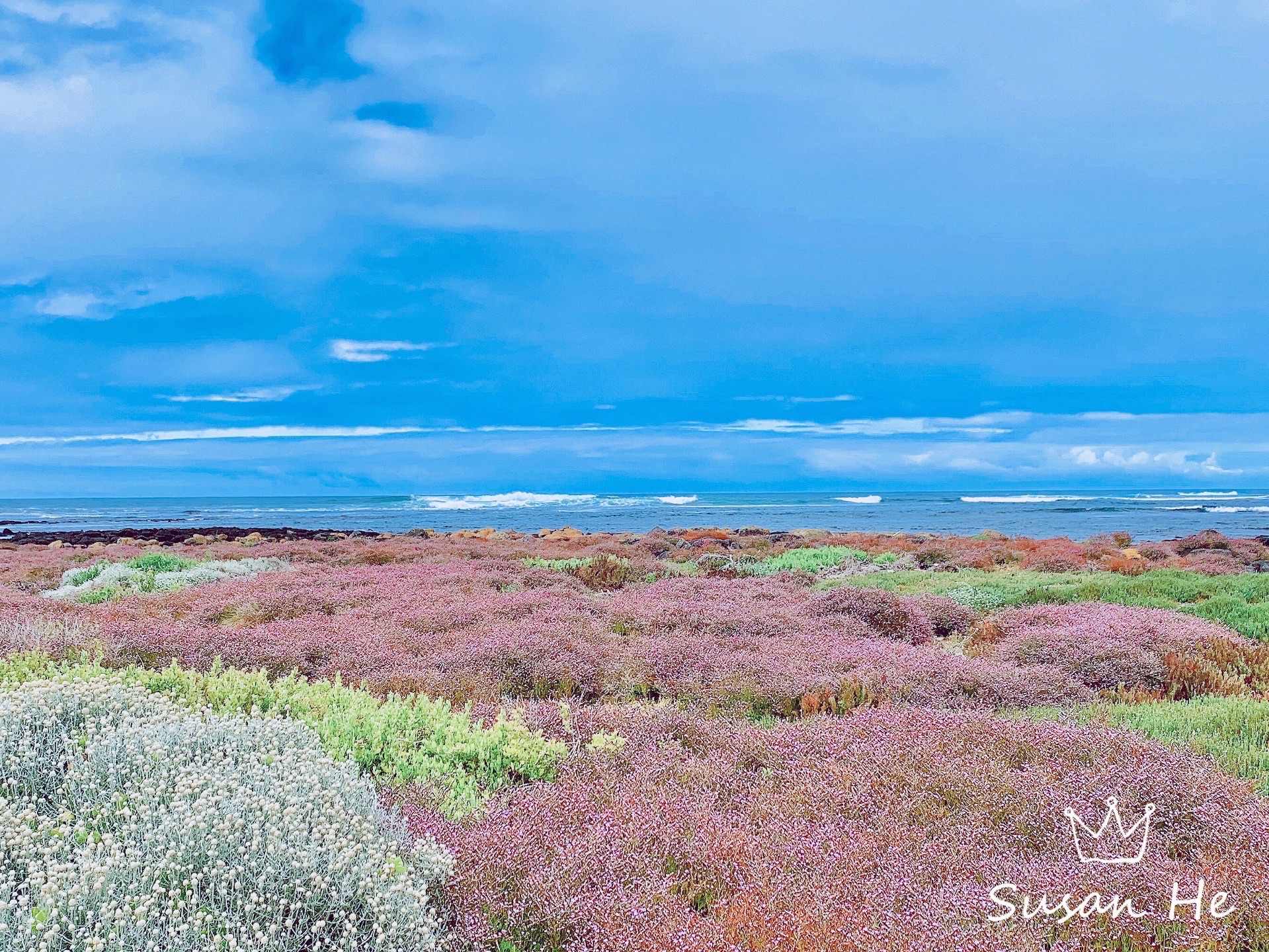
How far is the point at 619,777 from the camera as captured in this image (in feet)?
19.4

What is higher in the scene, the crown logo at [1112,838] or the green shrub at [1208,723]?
the crown logo at [1112,838]

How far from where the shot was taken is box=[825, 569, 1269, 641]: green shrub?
14586 mm

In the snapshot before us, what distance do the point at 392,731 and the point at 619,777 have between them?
1.87 meters

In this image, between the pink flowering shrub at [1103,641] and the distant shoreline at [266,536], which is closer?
the pink flowering shrub at [1103,641]

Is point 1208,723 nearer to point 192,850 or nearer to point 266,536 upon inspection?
point 192,850

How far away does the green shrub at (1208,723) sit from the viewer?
21.6ft

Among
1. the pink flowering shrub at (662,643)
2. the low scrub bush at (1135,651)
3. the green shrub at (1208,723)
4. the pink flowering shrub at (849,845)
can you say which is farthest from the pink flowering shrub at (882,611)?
the pink flowering shrub at (849,845)

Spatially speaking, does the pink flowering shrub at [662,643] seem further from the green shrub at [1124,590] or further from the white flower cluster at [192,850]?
the white flower cluster at [192,850]

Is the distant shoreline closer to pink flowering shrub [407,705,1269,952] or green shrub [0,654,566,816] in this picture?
pink flowering shrub [407,705,1269,952]

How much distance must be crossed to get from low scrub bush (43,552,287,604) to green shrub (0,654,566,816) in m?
11.6

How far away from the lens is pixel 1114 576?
18391 mm

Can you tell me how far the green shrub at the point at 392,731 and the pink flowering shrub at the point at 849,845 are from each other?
36 centimetres

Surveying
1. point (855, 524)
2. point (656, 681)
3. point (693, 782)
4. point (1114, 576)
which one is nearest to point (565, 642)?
point (656, 681)

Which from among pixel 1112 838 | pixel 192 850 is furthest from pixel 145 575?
pixel 1112 838
